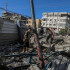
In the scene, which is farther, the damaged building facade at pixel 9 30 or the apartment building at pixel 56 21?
the apartment building at pixel 56 21

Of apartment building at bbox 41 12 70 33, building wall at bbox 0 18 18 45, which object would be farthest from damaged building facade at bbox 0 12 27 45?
apartment building at bbox 41 12 70 33

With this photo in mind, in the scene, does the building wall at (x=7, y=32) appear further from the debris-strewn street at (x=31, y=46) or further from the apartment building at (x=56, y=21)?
the apartment building at (x=56, y=21)

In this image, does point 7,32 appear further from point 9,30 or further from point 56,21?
point 56,21

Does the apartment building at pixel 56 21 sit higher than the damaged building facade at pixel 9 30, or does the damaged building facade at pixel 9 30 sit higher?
the apartment building at pixel 56 21

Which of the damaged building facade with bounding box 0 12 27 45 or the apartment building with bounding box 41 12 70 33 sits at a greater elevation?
the apartment building with bounding box 41 12 70 33

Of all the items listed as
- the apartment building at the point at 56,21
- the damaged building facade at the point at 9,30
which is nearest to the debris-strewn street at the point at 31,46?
the damaged building facade at the point at 9,30

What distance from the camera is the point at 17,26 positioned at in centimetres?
889

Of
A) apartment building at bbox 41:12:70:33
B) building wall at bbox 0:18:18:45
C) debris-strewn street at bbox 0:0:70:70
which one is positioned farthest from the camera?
apartment building at bbox 41:12:70:33

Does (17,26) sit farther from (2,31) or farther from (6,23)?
(2,31)

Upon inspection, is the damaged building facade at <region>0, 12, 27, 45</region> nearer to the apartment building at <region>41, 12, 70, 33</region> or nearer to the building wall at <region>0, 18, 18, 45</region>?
the building wall at <region>0, 18, 18, 45</region>

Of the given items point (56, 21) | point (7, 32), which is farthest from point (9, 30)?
point (56, 21)

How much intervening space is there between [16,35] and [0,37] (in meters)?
2.14

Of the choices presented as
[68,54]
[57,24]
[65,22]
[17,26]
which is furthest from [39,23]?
[68,54]

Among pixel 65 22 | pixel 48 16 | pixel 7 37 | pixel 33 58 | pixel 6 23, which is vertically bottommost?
pixel 33 58
